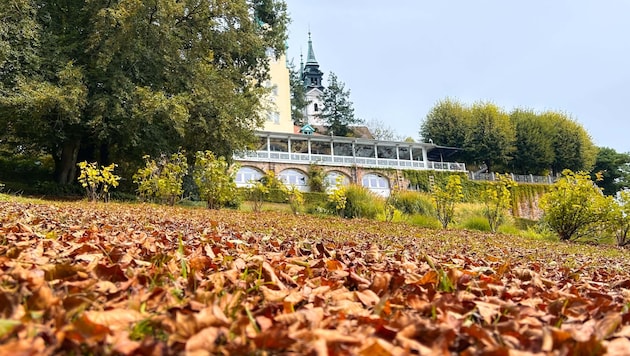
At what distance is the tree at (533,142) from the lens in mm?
41250

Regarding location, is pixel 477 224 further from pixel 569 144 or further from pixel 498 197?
pixel 569 144

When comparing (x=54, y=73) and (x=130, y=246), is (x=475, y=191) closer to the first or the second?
(x=54, y=73)

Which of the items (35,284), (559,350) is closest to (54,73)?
(35,284)

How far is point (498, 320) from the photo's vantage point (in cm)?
113

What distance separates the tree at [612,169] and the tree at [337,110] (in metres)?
25.2

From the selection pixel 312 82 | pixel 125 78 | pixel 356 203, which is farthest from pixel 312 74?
pixel 356 203

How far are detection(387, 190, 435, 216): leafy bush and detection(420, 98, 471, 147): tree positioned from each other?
28159 mm

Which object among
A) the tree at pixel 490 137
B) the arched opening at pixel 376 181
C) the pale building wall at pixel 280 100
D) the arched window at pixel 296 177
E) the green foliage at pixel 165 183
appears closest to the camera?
the green foliage at pixel 165 183

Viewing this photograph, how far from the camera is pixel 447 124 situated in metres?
41.9

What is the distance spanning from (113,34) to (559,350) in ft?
49.1

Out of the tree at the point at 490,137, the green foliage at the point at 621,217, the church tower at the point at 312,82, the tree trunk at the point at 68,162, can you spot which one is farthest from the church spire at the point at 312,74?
the green foliage at the point at 621,217

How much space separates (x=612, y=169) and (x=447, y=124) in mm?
19970

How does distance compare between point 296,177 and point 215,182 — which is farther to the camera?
point 296,177

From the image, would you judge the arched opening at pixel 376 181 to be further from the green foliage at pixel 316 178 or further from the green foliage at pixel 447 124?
the green foliage at pixel 447 124
